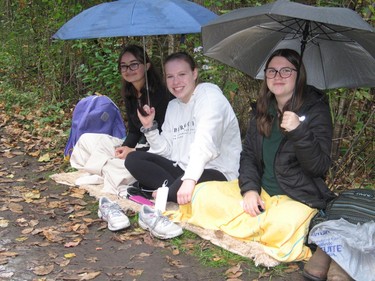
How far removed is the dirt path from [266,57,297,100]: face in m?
1.23

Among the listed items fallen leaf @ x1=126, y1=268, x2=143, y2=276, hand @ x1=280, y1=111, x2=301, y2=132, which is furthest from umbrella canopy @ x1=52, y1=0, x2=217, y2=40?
fallen leaf @ x1=126, y1=268, x2=143, y2=276

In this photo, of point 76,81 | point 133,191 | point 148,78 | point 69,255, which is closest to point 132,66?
point 148,78

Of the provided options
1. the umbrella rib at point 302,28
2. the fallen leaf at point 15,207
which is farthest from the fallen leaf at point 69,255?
the umbrella rib at point 302,28

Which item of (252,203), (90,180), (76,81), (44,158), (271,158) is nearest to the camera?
(252,203)

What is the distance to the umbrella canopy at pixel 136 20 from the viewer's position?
144 inches

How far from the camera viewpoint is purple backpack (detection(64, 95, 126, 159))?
5629 mm

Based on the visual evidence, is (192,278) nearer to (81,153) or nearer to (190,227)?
(190,227)

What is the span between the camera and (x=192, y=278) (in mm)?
3184

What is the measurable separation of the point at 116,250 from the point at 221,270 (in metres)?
0.81

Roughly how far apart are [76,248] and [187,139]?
1.33m

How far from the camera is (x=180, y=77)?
4059mm

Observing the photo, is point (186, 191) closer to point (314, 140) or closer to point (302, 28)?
point (314, 140)

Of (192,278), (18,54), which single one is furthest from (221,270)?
(18,54)

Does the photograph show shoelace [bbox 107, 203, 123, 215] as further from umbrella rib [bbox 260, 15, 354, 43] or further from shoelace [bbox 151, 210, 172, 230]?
umbrella rib [bbox 260, 15, 354, 43]
